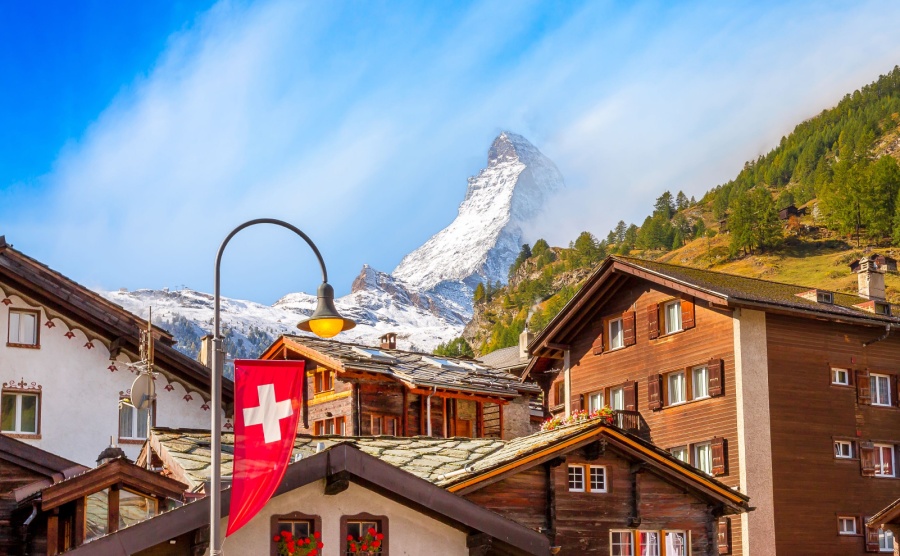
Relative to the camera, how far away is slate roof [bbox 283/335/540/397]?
4678 cm

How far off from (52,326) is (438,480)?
53.2ft

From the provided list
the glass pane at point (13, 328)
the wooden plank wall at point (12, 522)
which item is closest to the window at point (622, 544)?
the wooden plank wall at point (12, 522)

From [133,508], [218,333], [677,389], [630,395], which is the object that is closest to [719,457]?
[677,389]

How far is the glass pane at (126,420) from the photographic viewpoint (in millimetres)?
39750

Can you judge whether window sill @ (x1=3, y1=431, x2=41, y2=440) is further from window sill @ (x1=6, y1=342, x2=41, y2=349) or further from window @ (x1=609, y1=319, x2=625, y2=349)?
window @ (x1=609, y1=319, x2=625, y2=349)

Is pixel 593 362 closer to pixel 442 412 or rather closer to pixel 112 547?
pixel 442 412

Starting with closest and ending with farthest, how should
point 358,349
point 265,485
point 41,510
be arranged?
point 265,485
point 41,510
point 358,349

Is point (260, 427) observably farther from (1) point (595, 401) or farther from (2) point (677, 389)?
(1) point (595, 401)

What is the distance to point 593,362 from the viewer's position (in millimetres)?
53812

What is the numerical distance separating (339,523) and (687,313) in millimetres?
28513

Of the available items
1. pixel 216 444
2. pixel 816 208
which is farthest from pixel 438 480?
pixel 816 208

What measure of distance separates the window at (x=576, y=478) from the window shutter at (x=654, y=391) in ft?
56.8

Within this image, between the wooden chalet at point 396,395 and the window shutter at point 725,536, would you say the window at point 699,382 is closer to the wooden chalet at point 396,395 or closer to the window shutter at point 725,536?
the window shutter at point 725,536

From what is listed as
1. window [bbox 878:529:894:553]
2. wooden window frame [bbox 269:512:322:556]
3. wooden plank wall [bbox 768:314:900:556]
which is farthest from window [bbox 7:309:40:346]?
window [bbox 878:529:894:553]
